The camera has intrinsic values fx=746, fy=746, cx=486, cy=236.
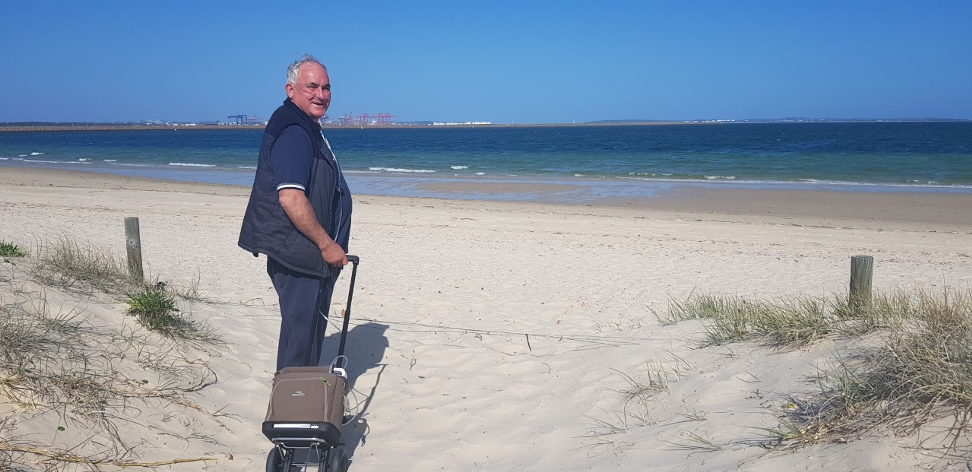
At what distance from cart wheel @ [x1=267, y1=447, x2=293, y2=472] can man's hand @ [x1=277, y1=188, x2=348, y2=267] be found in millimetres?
937

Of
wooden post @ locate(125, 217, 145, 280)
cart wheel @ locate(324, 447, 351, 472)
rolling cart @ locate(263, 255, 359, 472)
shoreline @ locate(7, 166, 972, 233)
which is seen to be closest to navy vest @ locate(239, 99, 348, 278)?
rolling cart @ locate(263, 255, 359, 472)

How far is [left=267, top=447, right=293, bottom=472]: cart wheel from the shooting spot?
3408mm

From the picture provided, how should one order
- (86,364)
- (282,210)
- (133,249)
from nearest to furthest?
(282,210) < (86,364) < (133,249)

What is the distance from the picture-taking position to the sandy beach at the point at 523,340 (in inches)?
145

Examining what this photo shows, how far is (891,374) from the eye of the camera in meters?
3.26

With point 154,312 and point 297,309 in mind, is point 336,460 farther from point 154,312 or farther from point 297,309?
point 154,312

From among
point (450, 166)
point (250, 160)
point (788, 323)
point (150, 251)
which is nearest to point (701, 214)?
point (150, 251)

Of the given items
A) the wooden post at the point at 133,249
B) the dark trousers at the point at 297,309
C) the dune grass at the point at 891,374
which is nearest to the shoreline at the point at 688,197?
the dune grass at the point at 891,374

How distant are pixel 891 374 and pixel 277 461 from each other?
2.78m

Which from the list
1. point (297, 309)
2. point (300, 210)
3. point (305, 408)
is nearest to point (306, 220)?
point (300, 210)

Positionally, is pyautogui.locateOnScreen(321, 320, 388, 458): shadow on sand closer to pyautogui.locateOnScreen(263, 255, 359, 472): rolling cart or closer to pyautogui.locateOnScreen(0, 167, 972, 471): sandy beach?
pyautogui.locateOnScreen(0, 167, 972, 471): sandy beach

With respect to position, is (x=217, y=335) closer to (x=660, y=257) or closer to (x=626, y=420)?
(x=626, y=420)

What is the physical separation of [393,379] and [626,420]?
187 centimetres

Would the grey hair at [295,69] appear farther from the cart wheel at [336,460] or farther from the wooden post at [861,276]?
the wooden post at [861,276]
